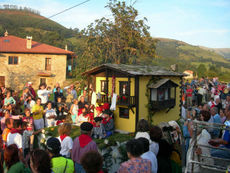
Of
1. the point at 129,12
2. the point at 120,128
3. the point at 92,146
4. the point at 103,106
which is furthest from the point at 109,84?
the point at 129,12

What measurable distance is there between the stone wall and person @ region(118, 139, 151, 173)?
2948 centimetres

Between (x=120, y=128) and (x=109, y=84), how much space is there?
2.39m

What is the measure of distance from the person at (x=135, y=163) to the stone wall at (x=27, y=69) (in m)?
29.5

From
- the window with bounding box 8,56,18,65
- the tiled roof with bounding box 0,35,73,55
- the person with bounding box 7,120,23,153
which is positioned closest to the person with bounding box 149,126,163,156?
the person with bounding box 7,120,23,153

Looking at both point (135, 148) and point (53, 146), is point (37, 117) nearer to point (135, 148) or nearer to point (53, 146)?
point (53, 146)

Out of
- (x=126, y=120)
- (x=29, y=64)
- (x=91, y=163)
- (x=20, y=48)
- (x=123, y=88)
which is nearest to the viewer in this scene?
(x=91, y=163)

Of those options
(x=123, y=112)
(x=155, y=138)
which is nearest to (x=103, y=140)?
(x=123, y=112)

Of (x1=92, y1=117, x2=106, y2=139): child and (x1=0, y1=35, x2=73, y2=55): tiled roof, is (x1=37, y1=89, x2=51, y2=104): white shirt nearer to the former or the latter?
(x1=92, y1=117, x2=106, y2=139): child

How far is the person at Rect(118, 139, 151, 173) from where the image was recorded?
326 centimetres

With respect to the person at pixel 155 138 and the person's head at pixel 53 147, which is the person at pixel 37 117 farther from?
the person at pixel 155 138

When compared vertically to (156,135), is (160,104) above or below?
above

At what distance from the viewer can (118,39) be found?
77.3 ft

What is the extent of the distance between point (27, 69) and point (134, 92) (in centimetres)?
2456

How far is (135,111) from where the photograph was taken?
9938 mm
